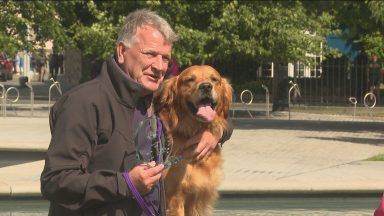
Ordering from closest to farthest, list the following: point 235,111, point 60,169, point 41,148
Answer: point 60,169
point 41,148
point 235,111

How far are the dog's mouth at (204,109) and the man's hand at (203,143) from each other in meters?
0.16

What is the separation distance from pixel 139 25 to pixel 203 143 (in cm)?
227

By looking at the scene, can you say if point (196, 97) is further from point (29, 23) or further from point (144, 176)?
point (29, 23)

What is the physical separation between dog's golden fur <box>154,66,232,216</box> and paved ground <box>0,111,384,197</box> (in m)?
2.60

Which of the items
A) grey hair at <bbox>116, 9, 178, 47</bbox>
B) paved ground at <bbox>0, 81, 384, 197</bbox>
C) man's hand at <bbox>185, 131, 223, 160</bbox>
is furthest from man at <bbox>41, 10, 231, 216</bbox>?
paved ground at <bbox>0, 81, 384, 197</bbox>

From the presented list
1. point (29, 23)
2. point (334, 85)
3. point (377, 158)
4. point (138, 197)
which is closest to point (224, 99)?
point (138, 197)

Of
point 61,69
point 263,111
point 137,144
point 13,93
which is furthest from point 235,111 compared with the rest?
point 61,69

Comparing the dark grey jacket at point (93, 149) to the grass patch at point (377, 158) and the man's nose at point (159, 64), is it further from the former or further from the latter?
the grass patch at point (377, 158)

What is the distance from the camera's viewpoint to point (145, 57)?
313 cm

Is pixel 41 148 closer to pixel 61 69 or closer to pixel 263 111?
pixel 263 111

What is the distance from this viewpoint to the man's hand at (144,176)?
118 inches

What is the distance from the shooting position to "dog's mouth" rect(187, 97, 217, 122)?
555 cm

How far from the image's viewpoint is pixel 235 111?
28.5 metres

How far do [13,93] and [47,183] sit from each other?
37.7 metres
